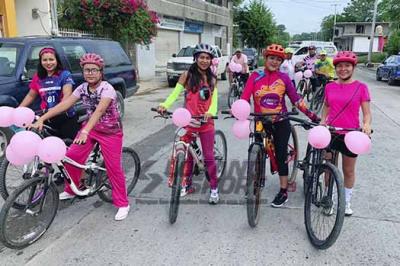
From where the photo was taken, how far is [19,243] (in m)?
3.34

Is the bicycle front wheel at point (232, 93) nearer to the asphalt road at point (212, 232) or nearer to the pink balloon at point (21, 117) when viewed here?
the asphalt road at point (212, 232)

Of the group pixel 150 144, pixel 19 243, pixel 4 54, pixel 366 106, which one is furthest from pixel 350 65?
pixel 4 54

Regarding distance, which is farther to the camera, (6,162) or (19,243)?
(6,162)

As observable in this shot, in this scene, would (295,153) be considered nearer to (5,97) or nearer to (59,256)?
(59,256)

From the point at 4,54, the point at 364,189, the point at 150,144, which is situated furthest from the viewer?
the point at 150,144

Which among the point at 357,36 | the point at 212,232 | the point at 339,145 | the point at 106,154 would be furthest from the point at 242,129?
the point at 357,36

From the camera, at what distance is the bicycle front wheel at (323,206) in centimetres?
328

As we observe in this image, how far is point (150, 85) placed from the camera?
17.7m

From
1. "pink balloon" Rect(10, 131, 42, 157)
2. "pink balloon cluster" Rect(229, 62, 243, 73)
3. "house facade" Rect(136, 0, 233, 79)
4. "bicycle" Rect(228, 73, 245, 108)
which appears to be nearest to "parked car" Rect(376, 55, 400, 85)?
"bicycle" Rect(228, 73, 245, 108)

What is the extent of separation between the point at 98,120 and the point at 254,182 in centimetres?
173

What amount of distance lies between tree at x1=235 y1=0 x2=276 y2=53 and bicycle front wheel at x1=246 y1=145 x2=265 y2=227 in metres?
41.3

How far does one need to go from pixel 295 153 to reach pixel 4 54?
17.0ft

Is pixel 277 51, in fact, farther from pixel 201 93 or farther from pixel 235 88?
pixel 235 88

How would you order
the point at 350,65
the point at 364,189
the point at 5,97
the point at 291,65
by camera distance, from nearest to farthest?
the point at 350,65
the point at 364,189
the point at 5,97
the point at 291,65
